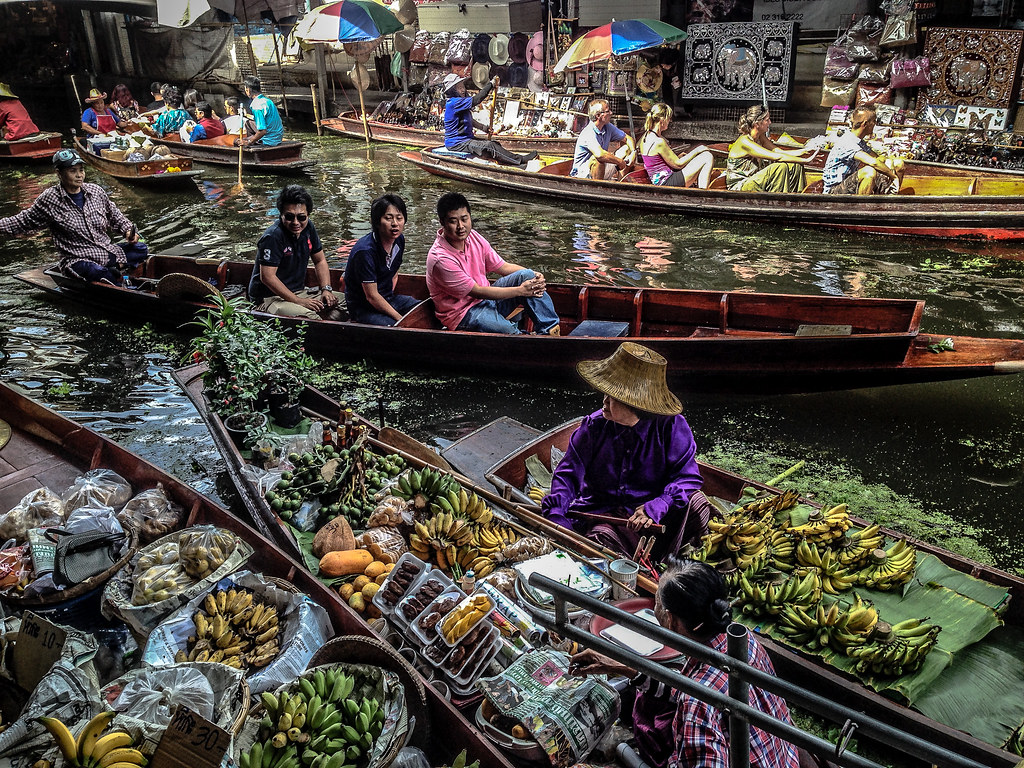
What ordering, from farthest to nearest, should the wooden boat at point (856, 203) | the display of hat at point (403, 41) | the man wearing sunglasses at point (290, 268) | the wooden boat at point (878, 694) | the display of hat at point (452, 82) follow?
the display of hat at point (403, 41)
the display of hat at point (452, 82)
the wooden boat at point (856, 203)
the man wearing sunglasses at point (290, 268)
the wooden boat at point (878, 694)

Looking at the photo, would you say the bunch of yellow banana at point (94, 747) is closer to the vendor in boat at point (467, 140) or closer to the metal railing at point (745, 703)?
the metal railing at point (745, 703)

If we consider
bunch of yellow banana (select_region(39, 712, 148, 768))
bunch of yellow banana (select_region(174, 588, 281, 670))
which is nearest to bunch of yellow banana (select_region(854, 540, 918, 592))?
bunch of yellow banana (select_region(174, 588, 281, 670))

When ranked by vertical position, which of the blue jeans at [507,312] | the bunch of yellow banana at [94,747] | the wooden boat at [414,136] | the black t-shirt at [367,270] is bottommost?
the bunch of yellow banana at [94,747]

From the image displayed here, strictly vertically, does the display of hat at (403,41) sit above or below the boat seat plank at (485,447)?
above

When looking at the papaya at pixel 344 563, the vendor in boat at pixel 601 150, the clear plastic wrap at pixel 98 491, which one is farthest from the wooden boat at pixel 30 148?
the papaya at pixel 344 563

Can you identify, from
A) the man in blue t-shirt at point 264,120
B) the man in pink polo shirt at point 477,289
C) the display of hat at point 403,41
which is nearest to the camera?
the man in pink polo shirt at point 477,289

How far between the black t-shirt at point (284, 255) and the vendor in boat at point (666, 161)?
6.71 metres

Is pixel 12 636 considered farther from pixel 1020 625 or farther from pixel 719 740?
pixel 1020 625

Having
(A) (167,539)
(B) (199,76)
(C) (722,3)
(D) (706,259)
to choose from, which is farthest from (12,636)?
(B) (199,76)

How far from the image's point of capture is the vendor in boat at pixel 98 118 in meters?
17.5

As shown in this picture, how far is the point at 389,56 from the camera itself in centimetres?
2256

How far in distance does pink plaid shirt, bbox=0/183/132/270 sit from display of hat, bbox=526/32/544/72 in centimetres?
1253

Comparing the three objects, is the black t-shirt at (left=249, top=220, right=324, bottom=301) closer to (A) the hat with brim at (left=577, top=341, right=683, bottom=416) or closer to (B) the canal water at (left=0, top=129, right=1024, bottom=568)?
(B) the canal water at (left=0, top=129, right=1024, bottom=568)

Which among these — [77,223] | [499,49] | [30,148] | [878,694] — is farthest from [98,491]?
[499,49]
